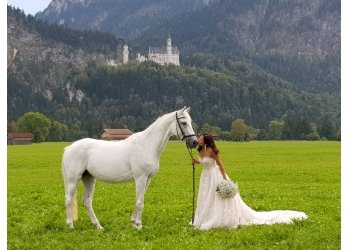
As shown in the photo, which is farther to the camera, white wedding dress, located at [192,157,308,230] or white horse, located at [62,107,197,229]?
white wedding dress, located at [192,157,308,230]

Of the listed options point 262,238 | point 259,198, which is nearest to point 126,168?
point 262,238

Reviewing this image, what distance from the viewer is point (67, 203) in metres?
15.1

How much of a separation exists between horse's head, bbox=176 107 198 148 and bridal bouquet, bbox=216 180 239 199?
1.56 meters

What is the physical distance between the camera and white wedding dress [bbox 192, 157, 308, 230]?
14.8 metres

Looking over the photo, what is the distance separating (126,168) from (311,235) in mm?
4932

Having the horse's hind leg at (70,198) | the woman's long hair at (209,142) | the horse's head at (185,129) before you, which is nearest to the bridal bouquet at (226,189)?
the woman's long hair at (209,142)

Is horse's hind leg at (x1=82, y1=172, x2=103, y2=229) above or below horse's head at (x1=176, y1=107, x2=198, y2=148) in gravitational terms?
below

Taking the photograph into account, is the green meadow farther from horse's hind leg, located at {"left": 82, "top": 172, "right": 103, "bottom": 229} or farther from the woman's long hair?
the woman's long hair

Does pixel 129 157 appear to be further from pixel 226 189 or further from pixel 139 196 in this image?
pixel 226 189

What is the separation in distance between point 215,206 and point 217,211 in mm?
152

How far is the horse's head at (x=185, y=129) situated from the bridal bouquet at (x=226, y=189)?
5.12 ft

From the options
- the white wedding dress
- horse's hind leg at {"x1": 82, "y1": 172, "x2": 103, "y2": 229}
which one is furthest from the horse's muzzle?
horse's hind leg at {"x1": 82, "y1": 172, "x2": 103, "y2": 229}

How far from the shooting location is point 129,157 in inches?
575

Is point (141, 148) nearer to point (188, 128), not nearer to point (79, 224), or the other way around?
point (188, 128)
